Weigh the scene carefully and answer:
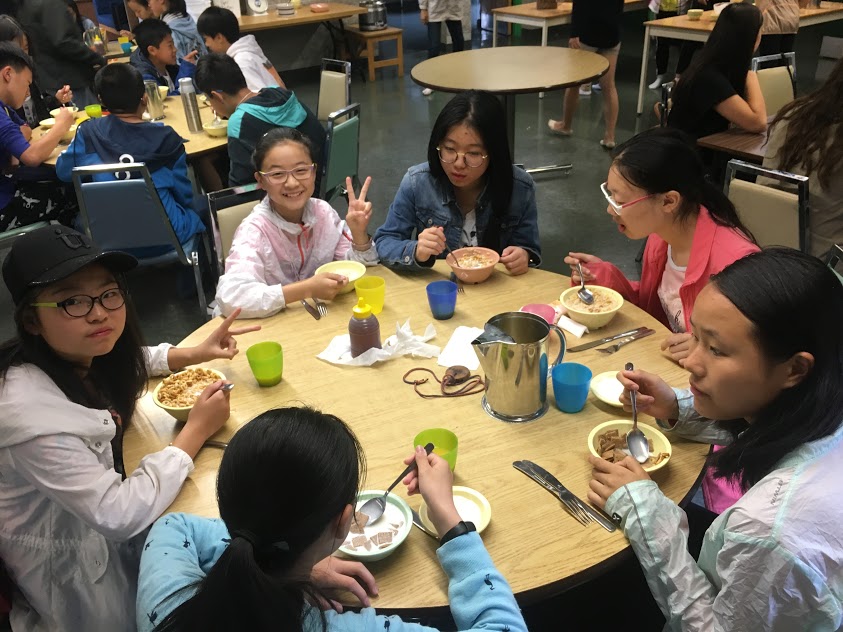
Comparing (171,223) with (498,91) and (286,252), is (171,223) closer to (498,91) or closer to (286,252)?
(286,252)

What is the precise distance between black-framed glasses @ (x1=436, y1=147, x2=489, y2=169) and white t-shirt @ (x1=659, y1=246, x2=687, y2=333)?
734 mm

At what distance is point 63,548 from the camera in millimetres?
1351

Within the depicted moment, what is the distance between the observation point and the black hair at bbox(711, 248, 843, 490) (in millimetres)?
1128

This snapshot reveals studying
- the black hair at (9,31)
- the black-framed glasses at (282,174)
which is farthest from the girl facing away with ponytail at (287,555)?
the black hair at (9,31)

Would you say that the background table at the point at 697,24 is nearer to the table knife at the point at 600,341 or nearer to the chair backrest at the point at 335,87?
the chair backrest at the point at 335,87

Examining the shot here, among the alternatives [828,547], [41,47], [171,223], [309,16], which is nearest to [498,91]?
[171,223]

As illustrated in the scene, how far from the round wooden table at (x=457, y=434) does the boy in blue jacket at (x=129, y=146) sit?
177cm

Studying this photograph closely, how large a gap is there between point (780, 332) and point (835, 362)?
4.2 inches

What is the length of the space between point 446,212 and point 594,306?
0.83 m

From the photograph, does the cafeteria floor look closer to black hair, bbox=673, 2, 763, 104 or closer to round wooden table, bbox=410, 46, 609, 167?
round wooden table, bbox=410, 46, 609, 167

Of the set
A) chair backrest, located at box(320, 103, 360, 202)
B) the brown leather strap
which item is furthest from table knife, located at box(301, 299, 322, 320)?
chair backrest, located at box(320, 103, 360, 202)

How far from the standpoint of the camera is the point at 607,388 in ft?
5.26

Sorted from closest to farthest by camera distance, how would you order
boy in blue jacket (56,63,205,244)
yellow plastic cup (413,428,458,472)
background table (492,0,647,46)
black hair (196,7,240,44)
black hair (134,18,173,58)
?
yellow plastic cup (413,428,458,472) → boy in blue jacket (56,63,205,244) → black hair (196,7,240,44) → black hair (134,18,173,58) → background table (492,0,647,46)

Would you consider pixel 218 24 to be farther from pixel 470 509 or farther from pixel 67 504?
pixel 470 509
